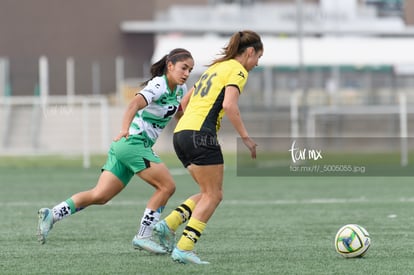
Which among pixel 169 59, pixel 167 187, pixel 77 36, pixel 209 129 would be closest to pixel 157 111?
pixel 169 59

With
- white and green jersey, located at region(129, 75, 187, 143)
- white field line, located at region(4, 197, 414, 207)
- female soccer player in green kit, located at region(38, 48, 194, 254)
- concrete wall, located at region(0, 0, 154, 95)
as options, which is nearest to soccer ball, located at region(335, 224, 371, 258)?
female soccer player in green kit, located at region(38, 48, 194, 254)

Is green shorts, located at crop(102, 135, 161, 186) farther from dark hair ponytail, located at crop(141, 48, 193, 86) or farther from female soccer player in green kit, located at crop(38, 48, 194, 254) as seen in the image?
dark hair ponytail, located at crop(141, 48, 193, 86)

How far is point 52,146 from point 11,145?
4.65ft

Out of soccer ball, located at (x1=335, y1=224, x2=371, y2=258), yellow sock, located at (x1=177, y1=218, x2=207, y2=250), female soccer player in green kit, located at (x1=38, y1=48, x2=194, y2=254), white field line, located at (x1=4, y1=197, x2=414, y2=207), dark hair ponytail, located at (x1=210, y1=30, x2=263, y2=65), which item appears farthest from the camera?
white field line, located at (x1=4, y1=197, x2=414, y2=207)

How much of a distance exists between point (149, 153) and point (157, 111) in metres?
0.40

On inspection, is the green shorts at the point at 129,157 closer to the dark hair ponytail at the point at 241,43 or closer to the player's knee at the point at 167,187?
the player's knee at the point at 167,187

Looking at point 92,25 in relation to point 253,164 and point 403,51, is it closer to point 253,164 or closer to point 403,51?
point 403,51

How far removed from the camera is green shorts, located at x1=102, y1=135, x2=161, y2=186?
9.72 metres

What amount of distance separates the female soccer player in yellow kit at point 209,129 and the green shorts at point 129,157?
2.46 ft

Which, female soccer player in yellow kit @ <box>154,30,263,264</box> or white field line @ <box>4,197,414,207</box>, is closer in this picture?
female soccer player in yellow kit @ <box>154,30,263,264</box>

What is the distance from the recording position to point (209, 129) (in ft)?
29.2

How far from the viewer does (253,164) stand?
2802 cm

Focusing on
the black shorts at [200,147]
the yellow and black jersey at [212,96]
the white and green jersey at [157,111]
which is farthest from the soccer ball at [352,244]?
the white and green jersey at [157,111]

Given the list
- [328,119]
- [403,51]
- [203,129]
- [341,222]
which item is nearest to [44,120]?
[328,119]
